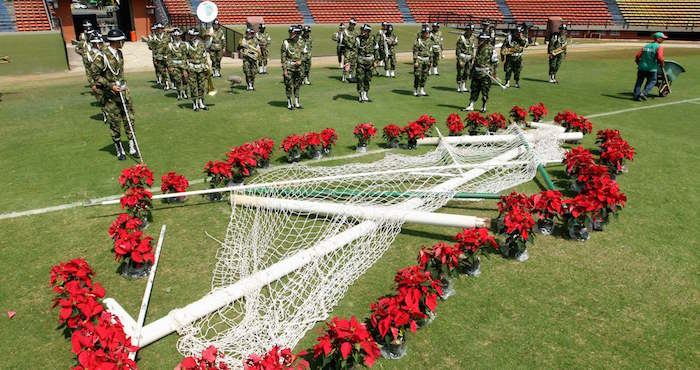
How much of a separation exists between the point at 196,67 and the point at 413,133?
778 centimetres

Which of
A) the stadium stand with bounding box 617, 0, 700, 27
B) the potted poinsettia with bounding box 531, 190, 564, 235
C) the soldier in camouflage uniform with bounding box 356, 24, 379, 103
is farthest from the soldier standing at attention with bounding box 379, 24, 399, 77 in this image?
the stadium stand with bounding box 617, 0, 700, 27

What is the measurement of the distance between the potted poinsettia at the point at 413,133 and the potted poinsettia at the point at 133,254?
21.8 feet

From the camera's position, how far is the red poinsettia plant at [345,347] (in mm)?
3773

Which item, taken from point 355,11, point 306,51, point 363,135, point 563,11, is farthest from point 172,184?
point 563,11

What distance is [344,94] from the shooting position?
17250 mm

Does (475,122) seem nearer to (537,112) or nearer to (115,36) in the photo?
(537,112)

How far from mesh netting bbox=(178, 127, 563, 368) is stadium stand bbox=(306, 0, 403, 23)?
36.9 meters

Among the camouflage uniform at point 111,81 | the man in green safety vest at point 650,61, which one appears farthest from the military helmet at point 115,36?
the man in green safety vest at point 650,61

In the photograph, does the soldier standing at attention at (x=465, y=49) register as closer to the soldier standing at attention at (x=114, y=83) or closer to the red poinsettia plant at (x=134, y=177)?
the soldier standing at attention at (x=114, y=83)

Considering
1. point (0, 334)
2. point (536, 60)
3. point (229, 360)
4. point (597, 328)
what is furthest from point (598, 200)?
point (536, 60)

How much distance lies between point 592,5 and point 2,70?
5285 cm

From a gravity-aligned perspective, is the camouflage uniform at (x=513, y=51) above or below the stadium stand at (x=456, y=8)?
below

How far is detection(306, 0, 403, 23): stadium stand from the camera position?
42562mm

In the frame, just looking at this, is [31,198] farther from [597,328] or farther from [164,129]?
[597,328]
